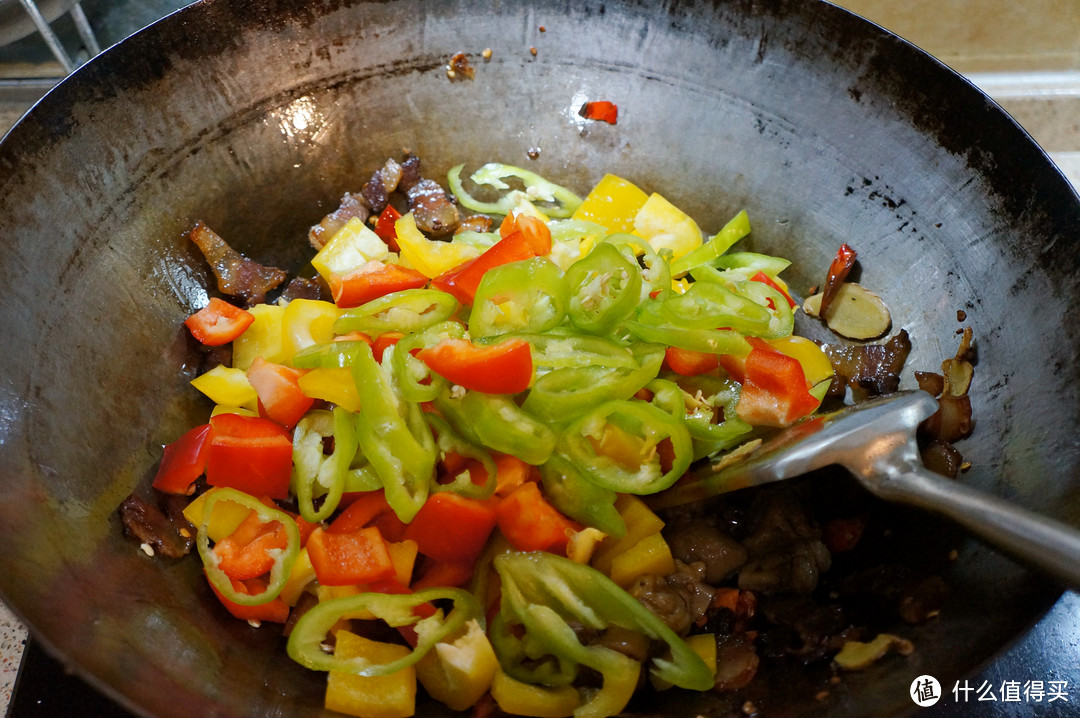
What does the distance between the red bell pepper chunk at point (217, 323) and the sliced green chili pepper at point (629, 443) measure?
113 cm

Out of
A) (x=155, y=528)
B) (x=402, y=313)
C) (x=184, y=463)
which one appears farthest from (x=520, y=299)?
(x=155, y=528)

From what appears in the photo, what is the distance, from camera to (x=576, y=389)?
1.67m

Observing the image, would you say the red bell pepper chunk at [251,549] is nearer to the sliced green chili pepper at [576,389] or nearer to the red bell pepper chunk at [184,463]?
the red bell pepper chunk at [184,463]

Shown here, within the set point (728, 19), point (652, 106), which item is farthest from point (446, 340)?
point (728, 19)

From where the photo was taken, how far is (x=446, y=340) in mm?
1702

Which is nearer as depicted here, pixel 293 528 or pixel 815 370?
pixel 293 528

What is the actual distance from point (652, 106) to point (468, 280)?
1063mm

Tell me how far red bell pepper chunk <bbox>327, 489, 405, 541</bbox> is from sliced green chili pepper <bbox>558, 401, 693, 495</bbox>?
49 cm

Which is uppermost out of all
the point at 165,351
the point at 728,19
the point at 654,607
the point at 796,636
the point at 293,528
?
the point at 728,19

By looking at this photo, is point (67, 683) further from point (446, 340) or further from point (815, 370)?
point (815, 370)

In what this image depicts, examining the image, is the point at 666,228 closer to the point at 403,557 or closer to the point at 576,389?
the point at 576,389

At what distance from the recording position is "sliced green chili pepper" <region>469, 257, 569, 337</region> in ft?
5.88

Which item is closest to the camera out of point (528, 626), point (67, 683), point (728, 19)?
point (528, 626)

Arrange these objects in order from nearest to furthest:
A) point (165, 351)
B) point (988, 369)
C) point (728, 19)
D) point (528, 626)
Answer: point (528, 626)
point (988, 369)
point (165, 351)
point (728, 19)
